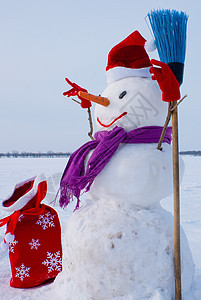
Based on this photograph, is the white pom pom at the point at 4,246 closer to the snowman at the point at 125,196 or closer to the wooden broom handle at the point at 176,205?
the snowman at the point at 125,196

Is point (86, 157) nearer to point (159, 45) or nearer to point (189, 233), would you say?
point (159, 45)

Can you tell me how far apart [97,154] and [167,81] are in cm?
→ 58

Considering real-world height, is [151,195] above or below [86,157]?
below

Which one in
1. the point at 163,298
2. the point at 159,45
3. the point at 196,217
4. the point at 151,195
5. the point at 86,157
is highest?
the point at 159,45

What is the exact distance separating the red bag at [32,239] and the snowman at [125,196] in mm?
342

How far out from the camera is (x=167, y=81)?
4.80 feet

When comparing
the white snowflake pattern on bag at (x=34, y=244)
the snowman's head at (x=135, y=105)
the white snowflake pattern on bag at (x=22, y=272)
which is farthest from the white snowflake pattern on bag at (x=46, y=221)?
the snowman's head at (x=135, y=105)

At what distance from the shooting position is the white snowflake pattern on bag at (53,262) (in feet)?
7.20

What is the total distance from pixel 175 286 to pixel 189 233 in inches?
76.9

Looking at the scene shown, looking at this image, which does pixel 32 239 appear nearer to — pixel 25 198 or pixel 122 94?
pixel 25 198

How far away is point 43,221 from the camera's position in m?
2.23

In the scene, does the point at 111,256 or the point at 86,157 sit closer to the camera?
the point at 111,256

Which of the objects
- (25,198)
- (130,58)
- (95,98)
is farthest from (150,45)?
(25,198)

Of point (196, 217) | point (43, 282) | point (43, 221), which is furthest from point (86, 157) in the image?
point (196, 217)
